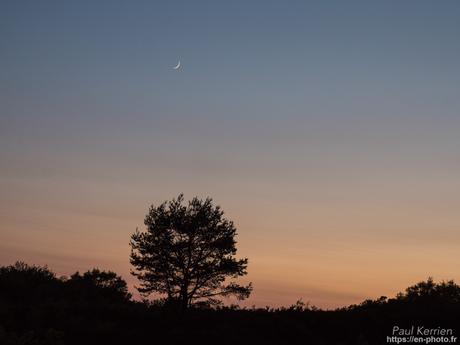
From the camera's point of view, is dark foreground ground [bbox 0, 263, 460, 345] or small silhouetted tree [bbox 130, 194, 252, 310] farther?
small silhouetted tree [bbox 130, 194, 252, 310]

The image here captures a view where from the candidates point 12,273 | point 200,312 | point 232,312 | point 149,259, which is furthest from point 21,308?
point 149,259

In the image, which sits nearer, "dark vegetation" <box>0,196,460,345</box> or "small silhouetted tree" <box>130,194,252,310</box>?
"dark vegetation" <box>0,196,460,345</box>

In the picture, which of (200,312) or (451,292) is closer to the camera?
(200,312)

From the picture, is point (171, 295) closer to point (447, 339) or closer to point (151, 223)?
point (151, 223)

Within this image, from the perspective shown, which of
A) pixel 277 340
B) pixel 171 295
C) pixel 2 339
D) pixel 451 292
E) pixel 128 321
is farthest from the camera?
pixel 451 292

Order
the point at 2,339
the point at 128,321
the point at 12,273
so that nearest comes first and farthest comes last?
the point at 2,339 → the point at 128,321 → the point at 12,273

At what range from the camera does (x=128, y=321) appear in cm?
2662

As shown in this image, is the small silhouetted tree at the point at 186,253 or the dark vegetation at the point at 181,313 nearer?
the dark vegetation at the point at 181,313

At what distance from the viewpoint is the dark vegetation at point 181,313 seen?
904 inches

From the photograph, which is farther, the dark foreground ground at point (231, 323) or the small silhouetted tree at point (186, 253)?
the small silhouetted tree at point (186, 253)

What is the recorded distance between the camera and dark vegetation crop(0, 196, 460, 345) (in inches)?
904

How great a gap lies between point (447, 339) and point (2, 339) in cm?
1831

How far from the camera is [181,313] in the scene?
91.7 feet

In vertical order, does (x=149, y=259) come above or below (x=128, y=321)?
above
